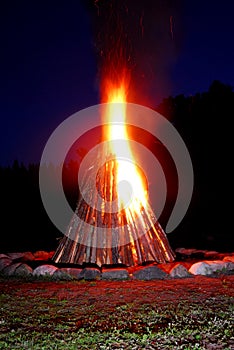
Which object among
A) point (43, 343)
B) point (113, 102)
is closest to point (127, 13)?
point (113, 102)

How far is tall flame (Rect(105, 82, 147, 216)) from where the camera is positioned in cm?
707

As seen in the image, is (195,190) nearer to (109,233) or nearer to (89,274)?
(109,233)

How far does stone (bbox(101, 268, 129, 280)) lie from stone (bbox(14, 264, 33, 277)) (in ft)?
4.91

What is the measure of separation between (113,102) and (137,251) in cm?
331

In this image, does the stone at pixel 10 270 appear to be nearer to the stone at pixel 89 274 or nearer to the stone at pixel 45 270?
the stone at pixel 45 270

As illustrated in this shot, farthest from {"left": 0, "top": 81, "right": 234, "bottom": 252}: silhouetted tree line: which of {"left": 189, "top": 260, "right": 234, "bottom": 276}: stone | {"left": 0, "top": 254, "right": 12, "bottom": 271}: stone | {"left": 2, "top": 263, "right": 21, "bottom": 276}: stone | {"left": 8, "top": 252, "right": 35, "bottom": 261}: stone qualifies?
{"left": 189, "top": 260, "right": 234, "bottom": 276}: stone

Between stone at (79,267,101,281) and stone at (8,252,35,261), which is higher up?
stone at (8,252,35,261)

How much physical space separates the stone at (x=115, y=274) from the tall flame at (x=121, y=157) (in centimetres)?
140

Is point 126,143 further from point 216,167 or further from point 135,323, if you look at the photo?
point 216,167

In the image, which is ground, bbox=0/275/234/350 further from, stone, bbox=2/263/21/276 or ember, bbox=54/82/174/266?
ember, bbox=54/82/174/266

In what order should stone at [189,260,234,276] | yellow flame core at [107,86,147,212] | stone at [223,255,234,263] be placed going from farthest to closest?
yellow flame core at [107,86,147,212] < stone at [223,255,234,263] < stone at [189,260,234,276]

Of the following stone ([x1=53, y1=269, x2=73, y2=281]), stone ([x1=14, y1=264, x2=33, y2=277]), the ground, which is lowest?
the ground

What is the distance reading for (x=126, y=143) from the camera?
748 centimetres

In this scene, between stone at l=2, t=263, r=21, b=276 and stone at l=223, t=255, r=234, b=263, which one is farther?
stone at l=223, t=255, r=234, b=263
